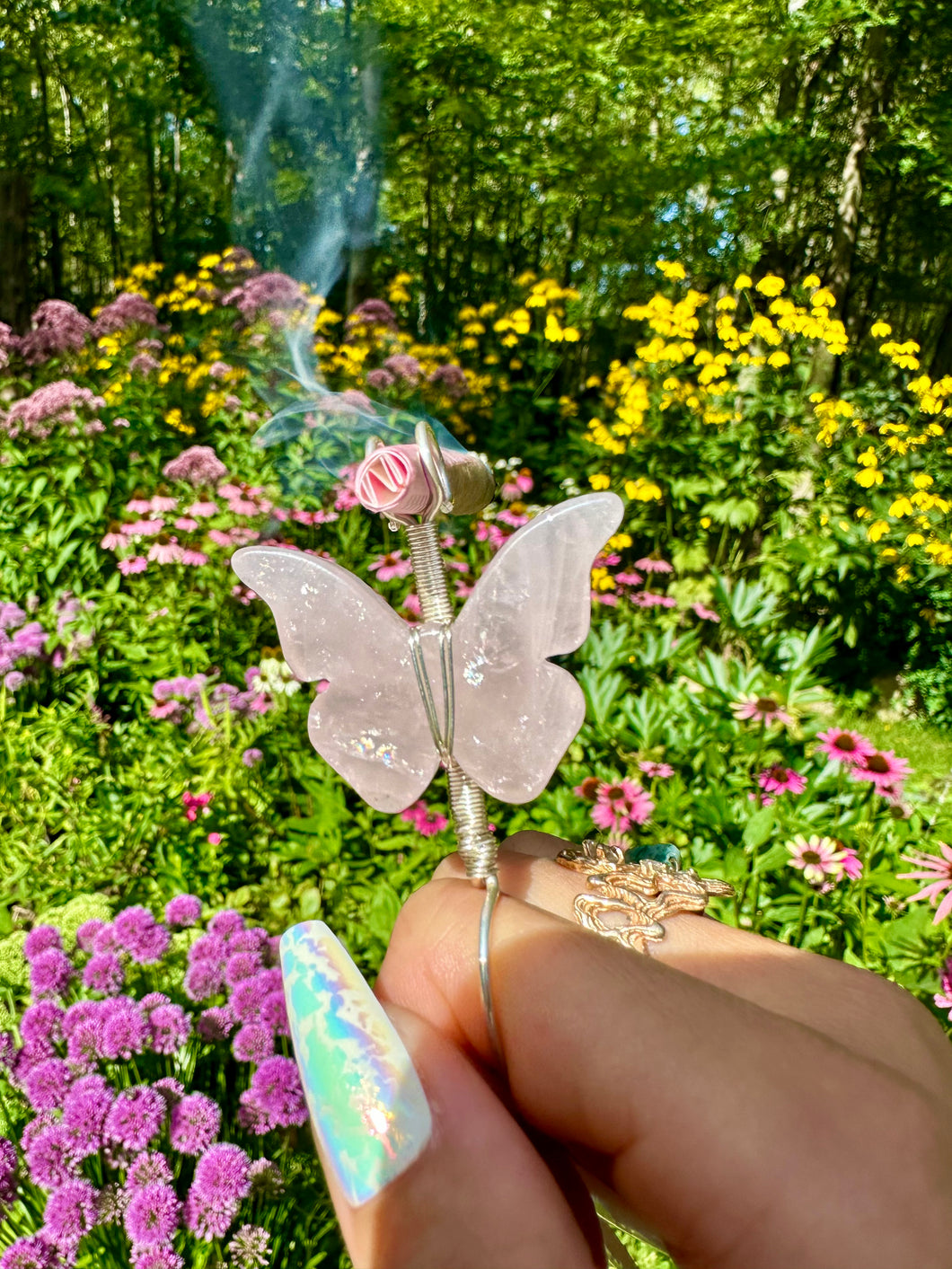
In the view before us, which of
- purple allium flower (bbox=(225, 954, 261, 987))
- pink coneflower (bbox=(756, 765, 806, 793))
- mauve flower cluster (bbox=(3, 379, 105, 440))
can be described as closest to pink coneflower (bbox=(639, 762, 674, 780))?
pink coneflower (bbox=(756, 765, 806, 793))

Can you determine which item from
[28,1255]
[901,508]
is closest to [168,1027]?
[28,1255]

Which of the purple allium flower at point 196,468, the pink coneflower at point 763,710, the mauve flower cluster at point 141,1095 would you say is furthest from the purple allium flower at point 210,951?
the purple allium flower at point 196,468

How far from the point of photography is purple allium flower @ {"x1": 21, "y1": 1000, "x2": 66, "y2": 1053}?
109cm

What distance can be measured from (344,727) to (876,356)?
4.97 metres

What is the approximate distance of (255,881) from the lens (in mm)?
1932

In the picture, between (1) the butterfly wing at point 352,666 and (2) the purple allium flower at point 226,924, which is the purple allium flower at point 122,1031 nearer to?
(2) the purple allium flower at point 226,924

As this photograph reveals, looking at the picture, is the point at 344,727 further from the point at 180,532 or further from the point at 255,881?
the point at 180,532

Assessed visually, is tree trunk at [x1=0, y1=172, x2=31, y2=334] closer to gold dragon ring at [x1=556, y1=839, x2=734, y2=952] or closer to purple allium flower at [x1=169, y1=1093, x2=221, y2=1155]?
purple allium flower at [x1=169, y1=1093, x2=221, y2=1155]

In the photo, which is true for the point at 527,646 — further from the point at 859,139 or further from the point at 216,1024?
the point at 859,139

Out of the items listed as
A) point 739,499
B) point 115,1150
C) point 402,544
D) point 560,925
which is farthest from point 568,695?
point 739,499

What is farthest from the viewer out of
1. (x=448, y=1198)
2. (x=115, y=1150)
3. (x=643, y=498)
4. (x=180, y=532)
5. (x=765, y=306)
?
(x=765, y=306)

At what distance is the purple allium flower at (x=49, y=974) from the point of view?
1.21 meters

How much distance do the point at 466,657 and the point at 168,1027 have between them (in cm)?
78

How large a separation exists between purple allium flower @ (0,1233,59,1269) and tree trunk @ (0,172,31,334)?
15.8 feet
